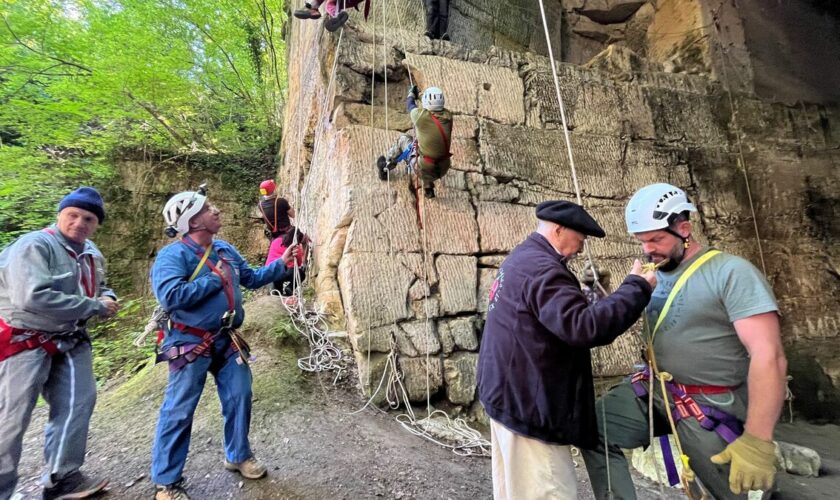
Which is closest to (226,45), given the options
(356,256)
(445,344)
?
(356,256)

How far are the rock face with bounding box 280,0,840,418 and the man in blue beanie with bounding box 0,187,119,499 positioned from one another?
6.12 feet

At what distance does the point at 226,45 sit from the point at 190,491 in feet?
34.5

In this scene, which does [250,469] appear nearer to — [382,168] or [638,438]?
[638,438]

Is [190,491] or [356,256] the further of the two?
[356,256]

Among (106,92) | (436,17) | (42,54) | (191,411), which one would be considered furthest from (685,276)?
(42,54)

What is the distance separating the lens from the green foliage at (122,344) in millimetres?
4977

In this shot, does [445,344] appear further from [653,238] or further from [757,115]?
[757,115]

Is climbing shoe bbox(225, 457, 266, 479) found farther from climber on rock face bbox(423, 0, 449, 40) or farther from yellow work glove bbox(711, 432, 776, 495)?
climber on rock face bbox(423, 0, 449, 40)

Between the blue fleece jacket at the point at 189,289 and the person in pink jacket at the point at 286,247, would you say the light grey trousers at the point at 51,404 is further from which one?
the person in pink jacket at the point at 286,247

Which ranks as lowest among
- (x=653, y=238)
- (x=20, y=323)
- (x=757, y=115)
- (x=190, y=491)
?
(x=190, y=491)

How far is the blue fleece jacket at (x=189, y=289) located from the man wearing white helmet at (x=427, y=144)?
191 centimetres

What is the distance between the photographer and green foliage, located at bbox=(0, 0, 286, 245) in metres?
7.18

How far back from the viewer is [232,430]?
2.32m

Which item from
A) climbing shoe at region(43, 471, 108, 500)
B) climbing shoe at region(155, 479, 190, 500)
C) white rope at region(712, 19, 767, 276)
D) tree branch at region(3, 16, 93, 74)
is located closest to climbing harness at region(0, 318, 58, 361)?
climbing shoe at region(43, 471, 108, 500)
